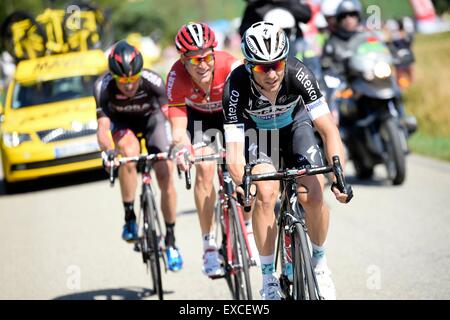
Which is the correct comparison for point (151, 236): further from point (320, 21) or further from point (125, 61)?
point (320, 21)

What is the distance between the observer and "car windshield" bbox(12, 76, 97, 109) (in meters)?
15.9

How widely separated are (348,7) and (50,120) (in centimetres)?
532

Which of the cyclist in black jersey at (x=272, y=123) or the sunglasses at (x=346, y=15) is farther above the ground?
the sunglasses at (x=346, y=15)

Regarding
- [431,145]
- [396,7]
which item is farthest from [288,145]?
[396,7]

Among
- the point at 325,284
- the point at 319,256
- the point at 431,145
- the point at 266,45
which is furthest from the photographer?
the point at 431,145

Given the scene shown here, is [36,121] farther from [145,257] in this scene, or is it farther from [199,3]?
[199,3]

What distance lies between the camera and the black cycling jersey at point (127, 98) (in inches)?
332

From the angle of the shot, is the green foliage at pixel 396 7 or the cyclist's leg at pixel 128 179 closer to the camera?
the cyclist's leg at pixel 128 179

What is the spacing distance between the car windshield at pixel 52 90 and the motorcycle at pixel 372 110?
5150 millimetres

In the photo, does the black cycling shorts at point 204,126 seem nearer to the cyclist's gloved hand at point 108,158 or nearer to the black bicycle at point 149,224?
the black bicycle at point 149,224

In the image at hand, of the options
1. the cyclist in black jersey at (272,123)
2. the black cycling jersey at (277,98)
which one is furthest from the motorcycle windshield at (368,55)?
the black cycling jersey at (277,98)

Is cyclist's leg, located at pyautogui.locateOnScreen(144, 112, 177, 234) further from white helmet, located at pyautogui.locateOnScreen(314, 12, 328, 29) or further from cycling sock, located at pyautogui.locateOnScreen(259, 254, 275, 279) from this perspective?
white helmet, located at pyautogui.locateOnScreen(314, 12, 328, 29)

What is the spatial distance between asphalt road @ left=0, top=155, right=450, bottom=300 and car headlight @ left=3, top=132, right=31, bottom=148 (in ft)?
4.52

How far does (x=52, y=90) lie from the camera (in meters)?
16.1
